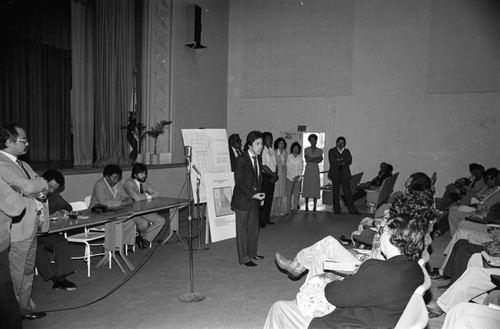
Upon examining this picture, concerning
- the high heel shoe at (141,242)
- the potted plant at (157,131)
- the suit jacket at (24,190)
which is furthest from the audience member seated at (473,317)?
the potted plant at (157,131)

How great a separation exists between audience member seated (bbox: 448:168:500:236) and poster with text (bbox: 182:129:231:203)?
334 centimetres

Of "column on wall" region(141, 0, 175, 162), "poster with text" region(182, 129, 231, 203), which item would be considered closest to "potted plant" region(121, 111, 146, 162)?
"column on wall" region(141, 0, 175, 162)

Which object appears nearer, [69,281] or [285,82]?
[69,281]

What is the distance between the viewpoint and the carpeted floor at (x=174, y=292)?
11.4 ft

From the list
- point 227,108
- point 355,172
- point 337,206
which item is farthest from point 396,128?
point 227,108

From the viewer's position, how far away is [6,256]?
9.45 feet

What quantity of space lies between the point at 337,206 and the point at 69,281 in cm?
582

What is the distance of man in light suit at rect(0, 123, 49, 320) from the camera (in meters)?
3.11

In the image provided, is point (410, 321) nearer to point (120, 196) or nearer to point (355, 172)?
point (120, 196)

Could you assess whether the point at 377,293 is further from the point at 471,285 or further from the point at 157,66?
the point at 157,66

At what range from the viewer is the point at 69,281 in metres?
4.33

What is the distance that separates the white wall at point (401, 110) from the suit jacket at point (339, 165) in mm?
2378

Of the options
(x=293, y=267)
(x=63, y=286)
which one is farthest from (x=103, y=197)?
(x=293, y=267)

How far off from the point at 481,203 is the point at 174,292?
415 cm
